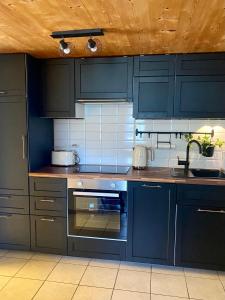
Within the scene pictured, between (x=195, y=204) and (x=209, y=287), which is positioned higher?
(x=195, y=204)

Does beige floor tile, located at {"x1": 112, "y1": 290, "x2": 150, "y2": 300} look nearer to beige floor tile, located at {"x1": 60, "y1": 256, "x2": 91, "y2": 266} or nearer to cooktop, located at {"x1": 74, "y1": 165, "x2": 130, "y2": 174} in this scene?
beige floor tile, located at {"x1": 60, "y1": 256, "x2": 91, "y2": 266}

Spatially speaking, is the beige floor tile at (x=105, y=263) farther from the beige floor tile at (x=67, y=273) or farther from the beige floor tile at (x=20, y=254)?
the beige floor tile at (x=20, y=254)

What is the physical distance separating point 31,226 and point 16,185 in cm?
47

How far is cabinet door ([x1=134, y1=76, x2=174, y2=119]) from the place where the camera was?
2602 millimetres

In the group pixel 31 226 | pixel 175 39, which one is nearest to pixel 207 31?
pixel 175 39

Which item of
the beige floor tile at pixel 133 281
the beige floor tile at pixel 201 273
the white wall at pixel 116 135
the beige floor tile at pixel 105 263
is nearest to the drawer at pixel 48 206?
the beige floor tile at pixel 105 263

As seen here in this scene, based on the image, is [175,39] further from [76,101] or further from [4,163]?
[4,163]

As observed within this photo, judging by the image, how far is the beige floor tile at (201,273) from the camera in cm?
241

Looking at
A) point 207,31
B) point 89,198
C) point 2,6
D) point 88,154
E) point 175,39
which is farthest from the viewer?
point 88,154

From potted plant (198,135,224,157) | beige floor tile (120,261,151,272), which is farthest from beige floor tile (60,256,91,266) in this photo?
potted plant (198,135,224,157)

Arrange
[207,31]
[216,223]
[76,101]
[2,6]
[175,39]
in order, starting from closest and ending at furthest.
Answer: [2,6] < [207,31] < [175,39] < [216,223] < [76,101]

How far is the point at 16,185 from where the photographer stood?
8.83 ft

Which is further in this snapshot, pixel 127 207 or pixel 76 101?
pixel 76 101

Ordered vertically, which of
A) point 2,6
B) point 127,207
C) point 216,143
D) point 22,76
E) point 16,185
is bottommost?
point 127,207
